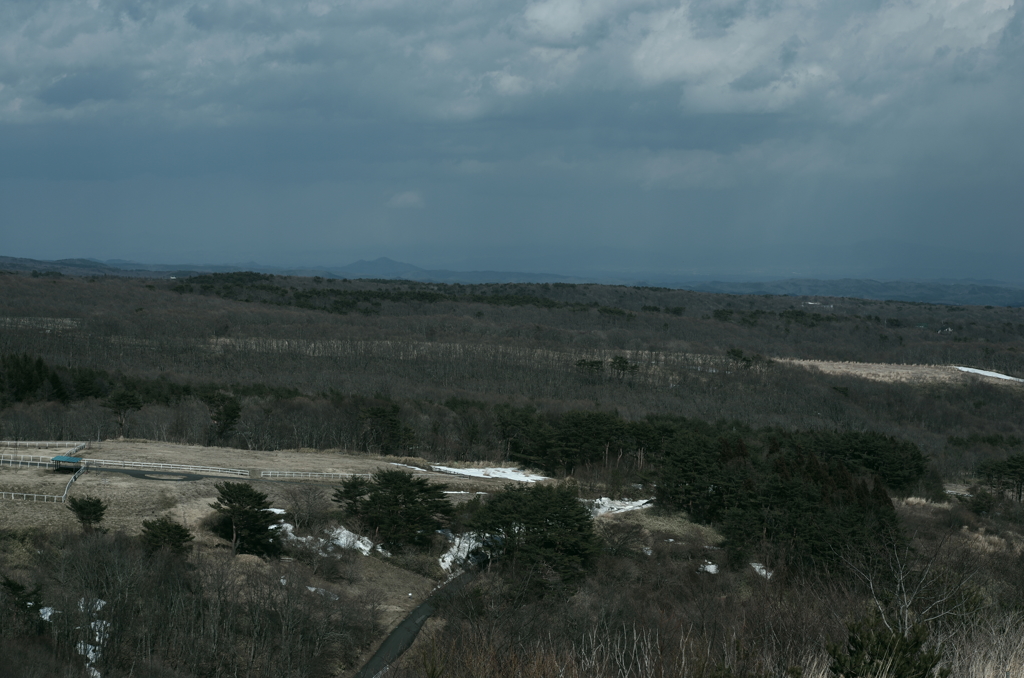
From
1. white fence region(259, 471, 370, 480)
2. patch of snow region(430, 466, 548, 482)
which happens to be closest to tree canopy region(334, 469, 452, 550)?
white fence region(259, 471, 370, 480)

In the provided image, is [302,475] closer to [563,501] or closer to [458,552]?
[458,552]

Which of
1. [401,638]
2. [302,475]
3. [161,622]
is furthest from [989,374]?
[161,622]

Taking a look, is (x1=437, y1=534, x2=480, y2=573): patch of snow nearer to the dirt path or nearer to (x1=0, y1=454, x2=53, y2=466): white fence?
(x1=0, y1=454, x2=53, y2=466): white fence

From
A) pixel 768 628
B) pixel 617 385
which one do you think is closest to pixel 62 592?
pixel 768 628

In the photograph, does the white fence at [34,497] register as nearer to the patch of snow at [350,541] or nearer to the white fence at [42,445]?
the white fence at [42,445]

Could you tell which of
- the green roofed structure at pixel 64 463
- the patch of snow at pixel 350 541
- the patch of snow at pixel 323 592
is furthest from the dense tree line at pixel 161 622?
the green roofed structure at pixel 64 463

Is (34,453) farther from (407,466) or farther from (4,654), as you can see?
(4,654)
